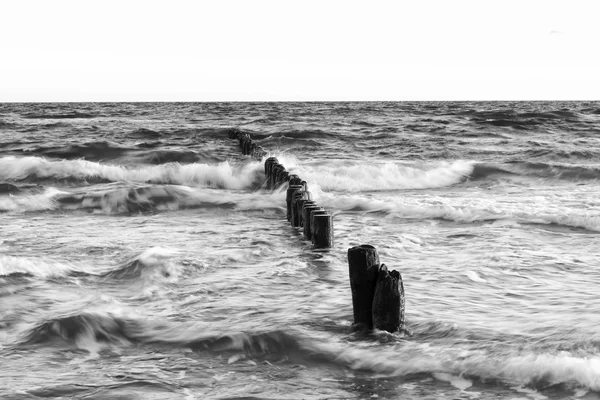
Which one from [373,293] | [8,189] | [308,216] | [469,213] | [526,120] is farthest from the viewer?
[526,120]

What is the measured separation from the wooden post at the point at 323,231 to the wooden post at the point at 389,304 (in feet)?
10.3

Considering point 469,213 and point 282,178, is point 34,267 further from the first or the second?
point 282,178

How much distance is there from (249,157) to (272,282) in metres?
14.8

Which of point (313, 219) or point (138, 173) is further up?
point (313, 219)

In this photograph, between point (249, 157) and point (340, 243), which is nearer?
point (340, 243)

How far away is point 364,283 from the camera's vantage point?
579 cm

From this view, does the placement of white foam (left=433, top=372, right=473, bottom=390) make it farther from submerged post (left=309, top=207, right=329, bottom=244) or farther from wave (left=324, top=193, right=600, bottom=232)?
wave (left=324, top=193, right=600, bottom=232)

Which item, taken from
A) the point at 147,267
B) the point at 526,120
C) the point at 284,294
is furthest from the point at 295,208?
the point at 526,120

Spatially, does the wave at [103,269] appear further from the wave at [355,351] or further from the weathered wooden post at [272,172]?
the weathered wooden post at [272,172]

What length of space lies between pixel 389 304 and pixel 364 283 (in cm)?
30

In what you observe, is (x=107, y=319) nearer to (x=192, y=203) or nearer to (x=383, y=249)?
(x=383, y=249)

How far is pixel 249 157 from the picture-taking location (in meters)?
22.0

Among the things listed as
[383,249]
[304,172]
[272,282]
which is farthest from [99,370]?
[304,172]

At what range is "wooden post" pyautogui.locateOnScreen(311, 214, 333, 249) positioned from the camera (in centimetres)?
877
